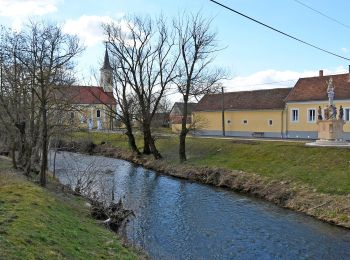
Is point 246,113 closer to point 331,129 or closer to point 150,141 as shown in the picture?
point 150,141

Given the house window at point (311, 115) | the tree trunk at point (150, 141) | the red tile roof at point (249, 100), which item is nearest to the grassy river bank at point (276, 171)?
the tree trunk at point (150, 141)

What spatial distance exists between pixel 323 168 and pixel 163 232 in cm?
1194

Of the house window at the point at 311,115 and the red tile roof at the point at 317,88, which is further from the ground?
the red tile roof at the point at 317,88

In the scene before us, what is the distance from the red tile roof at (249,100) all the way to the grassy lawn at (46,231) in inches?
1443

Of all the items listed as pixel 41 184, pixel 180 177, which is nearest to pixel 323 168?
pixel 180 177

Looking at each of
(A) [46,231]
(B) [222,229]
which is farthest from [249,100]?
(A) [46,231]

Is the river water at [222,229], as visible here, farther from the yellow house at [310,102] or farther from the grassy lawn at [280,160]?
the yellow house at [310,102]

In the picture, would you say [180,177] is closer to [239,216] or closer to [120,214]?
[239,216]

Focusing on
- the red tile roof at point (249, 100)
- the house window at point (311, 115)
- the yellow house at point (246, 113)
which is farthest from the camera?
the red tile roof at point (249, 100)

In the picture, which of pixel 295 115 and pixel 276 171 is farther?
pixel 295 115

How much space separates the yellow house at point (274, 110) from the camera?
4350 cm

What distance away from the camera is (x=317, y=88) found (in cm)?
4478

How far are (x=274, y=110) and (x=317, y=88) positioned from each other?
5.24m

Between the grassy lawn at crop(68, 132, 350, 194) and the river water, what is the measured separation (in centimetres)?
304
